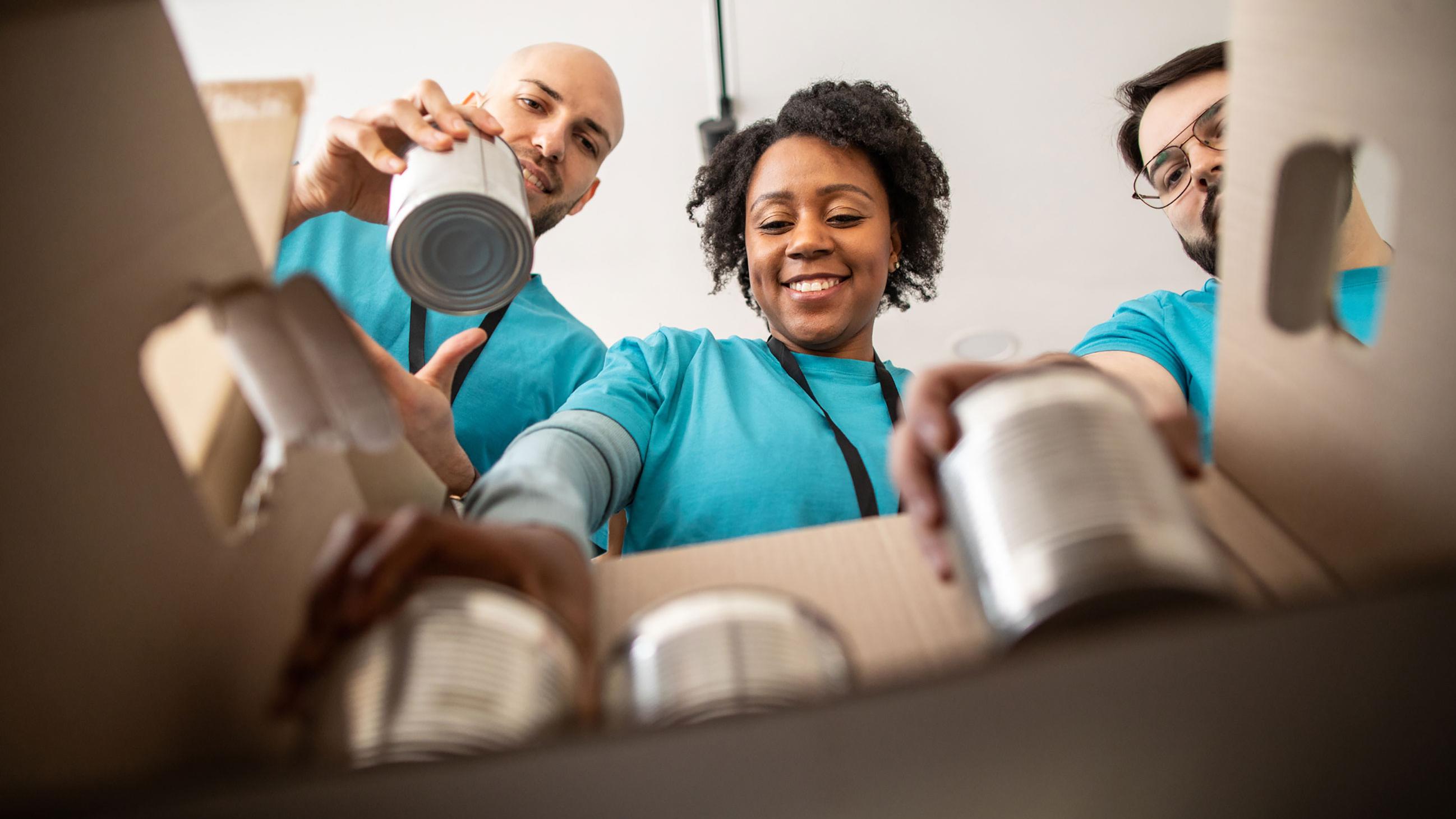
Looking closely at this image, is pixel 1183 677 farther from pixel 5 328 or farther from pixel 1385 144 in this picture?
pixel 5 328

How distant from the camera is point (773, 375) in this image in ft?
3.39

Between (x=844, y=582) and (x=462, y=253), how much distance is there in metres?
0.45

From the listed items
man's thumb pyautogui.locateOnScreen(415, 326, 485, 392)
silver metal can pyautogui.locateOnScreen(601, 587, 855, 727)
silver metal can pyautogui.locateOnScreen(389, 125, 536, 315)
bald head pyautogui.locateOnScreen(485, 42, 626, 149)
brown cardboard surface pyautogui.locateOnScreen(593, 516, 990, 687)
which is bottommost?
brown cardboard surface pyautogui.locateOnScreen(593, 516, 990, 687)

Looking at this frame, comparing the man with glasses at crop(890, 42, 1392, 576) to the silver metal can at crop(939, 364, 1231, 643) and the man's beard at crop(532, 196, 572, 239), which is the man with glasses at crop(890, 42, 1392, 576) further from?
the man's beard at crop(532, 196, 572, 239)

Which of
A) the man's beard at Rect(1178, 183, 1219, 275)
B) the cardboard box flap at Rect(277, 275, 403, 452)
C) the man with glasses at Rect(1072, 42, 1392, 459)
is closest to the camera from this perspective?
the cardboard box flap at Rect(277, 275, 403, 452)

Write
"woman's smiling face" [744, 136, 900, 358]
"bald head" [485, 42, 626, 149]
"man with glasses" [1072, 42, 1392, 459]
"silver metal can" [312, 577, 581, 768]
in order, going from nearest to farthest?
"silver metal can" [312, 577, 581, 768] → "man with glasses" [1072, 42, 1392, 459] → "woman's smiling face" [744, 136, 900, 358] → "bald head" [485, 42, 626, 149]

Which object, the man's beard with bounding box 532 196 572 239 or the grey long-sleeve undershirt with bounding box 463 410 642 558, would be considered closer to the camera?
the grey long-sleeve undershirt with bounding box 463 410 642 558

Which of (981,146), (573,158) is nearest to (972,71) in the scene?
(981,146)

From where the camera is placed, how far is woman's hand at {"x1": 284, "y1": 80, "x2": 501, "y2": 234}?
0.77 m

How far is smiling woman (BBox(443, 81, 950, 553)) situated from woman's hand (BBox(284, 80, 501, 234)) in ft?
0.82

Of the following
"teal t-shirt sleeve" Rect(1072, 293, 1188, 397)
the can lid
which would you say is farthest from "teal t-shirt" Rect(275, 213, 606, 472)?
"teal t-shirt sleeve" Rect(1072, 293, 1188, 397)

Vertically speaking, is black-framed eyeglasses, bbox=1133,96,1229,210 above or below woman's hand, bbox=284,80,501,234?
below

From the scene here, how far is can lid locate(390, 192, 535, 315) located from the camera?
715 millimetres

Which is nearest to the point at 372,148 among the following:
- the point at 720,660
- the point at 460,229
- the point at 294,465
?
the point at 460,229
